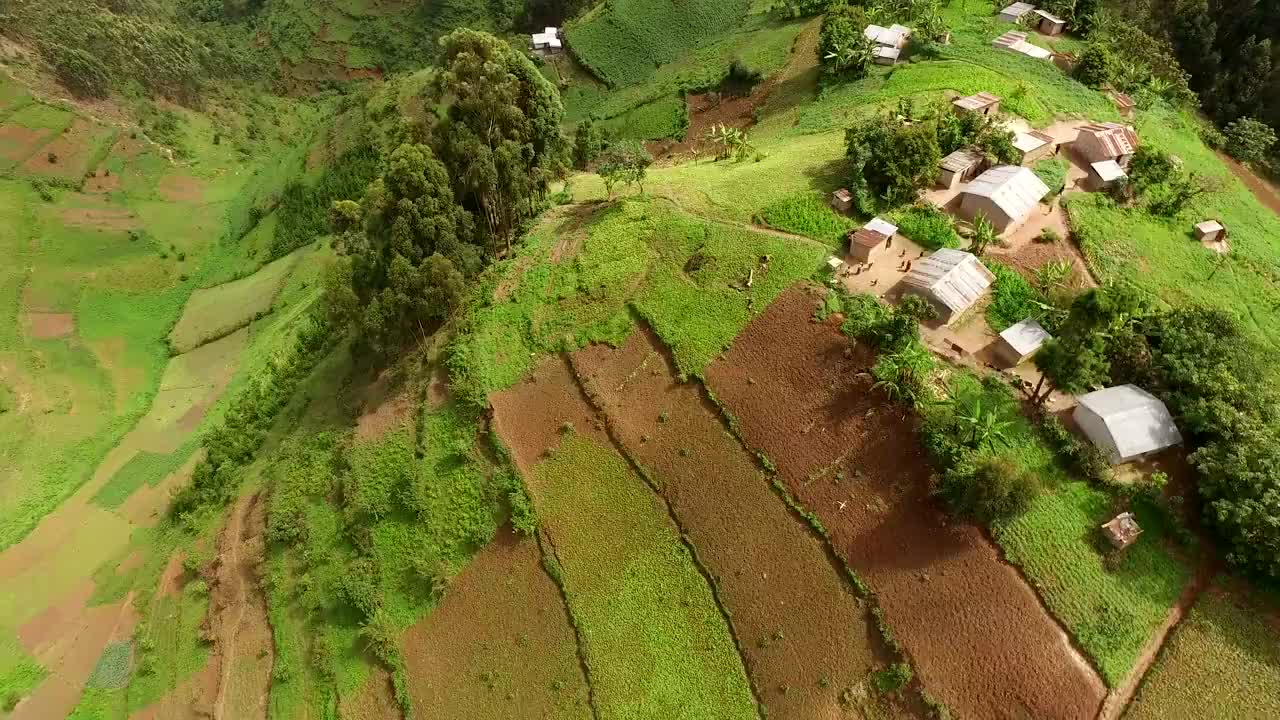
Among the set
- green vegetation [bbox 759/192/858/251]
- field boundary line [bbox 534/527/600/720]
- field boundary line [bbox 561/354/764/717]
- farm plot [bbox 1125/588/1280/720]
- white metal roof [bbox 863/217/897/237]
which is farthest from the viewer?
green vegetation [bbox 759/192/858/251]

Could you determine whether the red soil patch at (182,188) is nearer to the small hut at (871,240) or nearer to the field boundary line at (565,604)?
the field boundary line at (565,604)

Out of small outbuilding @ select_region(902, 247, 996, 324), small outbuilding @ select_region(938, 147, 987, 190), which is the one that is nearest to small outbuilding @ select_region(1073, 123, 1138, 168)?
small outbuilding @ select_region(938, 147, 987, 190)

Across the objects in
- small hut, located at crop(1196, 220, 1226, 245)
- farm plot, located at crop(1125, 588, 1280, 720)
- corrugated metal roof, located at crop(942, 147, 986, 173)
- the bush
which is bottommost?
farm plot, located at crop(1125, 588, 1280, 720)

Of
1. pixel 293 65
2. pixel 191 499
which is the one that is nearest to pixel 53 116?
pixel 293 65

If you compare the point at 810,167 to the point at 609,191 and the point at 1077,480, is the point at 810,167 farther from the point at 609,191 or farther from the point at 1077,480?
the point at 1077,480

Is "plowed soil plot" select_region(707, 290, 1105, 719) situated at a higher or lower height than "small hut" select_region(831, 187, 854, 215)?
lower

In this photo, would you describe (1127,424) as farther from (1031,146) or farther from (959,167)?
(1031,146)

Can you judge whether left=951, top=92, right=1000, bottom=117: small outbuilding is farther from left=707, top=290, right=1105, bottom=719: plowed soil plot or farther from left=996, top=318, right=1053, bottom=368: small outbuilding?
left=707, top=290, right=1105, bottom=719: plowed soil plot
